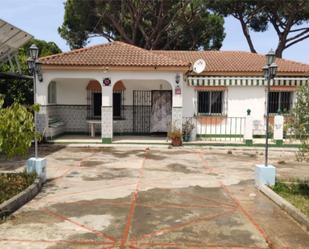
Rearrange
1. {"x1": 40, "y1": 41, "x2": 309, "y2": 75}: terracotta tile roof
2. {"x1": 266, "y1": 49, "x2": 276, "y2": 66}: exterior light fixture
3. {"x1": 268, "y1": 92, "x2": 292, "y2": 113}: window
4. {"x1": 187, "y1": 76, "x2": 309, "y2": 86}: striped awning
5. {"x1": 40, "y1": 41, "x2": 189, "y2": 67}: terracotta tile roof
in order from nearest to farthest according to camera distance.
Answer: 1. {"x1": 266, "y1": 49, "x2": 276, "y2": 66}: exterior light fixture
2. {"x1": 40, "y1": 41, "x2": 189, "y2": 67}: terracotta tile roof
3. {"x1": 40, "y1": 41, "x2": 309, "y2": 75}: terracotta tile roof
4. {"x1": 187, "y1": 76, "x2": 309, "y2": 86}: striped awning
5. {"x1": 268, "y1": 92, "x2": 292, "y2": 113}: window

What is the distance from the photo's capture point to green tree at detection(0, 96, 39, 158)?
346 inches

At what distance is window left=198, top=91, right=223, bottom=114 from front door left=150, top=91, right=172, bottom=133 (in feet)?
7.27

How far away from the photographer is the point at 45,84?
66.8 ft

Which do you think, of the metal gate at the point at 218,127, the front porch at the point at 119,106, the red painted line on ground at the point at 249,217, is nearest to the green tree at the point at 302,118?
the red painted line on ground at the point at 249,217

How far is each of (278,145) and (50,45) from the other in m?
26.9

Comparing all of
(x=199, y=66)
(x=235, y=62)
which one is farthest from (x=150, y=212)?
(x=235, y=62)

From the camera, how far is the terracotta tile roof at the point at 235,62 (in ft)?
75.8

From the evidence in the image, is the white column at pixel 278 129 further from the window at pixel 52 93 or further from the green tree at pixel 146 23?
the green tree at pixel 146 23

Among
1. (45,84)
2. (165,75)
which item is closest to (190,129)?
(165,75)

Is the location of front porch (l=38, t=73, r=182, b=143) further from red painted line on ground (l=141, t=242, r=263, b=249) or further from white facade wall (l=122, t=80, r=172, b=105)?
red painted line on ground (l=141, t=242, r=263, b=249)

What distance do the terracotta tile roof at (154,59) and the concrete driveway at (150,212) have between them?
290 inches

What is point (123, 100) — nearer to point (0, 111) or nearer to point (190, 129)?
point (190, 129)

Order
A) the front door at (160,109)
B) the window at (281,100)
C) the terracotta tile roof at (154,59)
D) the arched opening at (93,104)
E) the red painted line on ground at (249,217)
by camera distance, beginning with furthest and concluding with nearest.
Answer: the front door at (160,109)
the arched opening at (93,104)
the window at (281,100)
the terracotta tile roof at (154,59)
the red painted line on ground at (249,217)

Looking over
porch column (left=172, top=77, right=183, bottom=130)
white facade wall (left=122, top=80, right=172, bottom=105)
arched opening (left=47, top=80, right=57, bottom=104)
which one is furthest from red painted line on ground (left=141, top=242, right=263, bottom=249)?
white facade wall (left=122, top=80, right=172, bottom=105)
